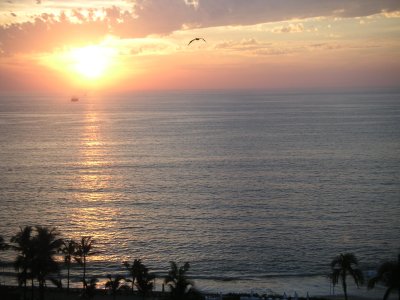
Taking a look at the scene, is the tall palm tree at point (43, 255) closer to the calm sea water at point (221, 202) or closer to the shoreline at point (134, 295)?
the shoreline at point (134, 295)

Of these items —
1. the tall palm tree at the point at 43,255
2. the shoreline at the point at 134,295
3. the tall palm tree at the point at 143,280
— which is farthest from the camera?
the shoreline at the point at 134,295

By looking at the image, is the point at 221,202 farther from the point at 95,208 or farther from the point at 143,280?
the point at 143,280

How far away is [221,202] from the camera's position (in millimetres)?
70125

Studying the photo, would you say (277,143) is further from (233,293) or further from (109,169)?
(233,293)

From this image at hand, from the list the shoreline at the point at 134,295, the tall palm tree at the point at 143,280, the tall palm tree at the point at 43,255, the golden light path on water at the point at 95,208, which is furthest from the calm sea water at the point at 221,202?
the tall palm tree at the point at 43,255

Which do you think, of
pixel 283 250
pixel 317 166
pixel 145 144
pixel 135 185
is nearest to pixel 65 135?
pixel 145 144

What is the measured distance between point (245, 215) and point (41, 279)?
3786 cm

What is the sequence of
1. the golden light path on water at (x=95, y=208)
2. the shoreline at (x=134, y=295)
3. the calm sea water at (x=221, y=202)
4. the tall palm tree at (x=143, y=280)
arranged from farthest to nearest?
the golden light path on water at (x=95, y=208) < the calm sea water at (x=221, y=202) < the shoreline at (x=134, y=295) < the tall palm tree at (x=143, y=280)

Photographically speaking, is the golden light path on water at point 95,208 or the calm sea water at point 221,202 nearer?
the calm sea water at point 221,202

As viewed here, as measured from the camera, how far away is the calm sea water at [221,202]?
49969 mm

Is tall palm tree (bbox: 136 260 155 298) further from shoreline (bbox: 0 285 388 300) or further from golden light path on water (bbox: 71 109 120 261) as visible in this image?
golden light path on water (bbox: 71 109 120 261)

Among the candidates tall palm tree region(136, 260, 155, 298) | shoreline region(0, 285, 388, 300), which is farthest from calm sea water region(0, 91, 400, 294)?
tall palm tree region(136, 260, 155, 298)

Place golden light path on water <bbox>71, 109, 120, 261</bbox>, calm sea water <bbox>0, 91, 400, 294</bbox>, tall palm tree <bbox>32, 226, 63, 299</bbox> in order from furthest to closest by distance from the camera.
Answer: golden light path on water <bbox>71, 109, 120, 261</bbox> < calm sea water <bbox>0, 91, 400, 294</bbox> < tall palm tree <bbox>32, 226, 63, 299</bbox>

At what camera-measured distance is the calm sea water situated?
164 ft
